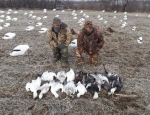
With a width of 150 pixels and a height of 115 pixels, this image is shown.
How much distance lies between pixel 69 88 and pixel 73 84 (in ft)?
0.40

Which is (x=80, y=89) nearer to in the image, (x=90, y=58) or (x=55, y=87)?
(x=55, y=87)

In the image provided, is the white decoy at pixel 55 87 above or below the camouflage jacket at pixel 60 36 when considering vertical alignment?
below

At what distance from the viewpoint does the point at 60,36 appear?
4891mm

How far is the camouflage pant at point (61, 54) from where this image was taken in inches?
192

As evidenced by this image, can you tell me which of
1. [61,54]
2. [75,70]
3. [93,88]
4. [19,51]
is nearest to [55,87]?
[93,88]

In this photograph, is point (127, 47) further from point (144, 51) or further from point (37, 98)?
point (37, 98)

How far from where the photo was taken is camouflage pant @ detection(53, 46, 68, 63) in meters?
4.89

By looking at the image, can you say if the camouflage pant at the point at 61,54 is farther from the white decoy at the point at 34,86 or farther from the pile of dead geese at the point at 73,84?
the white decoy at the point at 34,86

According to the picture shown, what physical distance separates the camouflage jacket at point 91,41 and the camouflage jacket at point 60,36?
0.27 metres

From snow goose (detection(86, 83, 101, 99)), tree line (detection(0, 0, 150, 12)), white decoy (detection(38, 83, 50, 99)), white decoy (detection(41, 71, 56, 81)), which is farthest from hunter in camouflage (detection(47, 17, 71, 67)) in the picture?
tree line (detection(0, 0, 150, 12))

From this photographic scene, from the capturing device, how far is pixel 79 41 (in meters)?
4.83

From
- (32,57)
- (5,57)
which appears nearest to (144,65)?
(32,57)

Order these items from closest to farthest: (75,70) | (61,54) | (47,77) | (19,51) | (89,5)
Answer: (47,77)
(75,70)
(61,54)
(19,51)
(89,5)

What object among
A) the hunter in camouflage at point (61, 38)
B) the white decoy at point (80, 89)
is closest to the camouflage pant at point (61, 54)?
the hunter in camouflage at point (61, 38)
